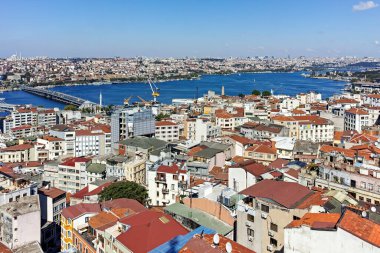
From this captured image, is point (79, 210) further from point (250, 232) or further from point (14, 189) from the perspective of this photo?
point (250, 232)

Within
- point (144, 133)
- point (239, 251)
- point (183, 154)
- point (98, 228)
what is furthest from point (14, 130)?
point (239, 251)

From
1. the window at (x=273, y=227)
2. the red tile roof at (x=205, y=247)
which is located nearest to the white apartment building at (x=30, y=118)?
the window at (x=273, y=227)

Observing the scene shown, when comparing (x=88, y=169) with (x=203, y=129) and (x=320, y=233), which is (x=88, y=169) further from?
(x=320, y=233)

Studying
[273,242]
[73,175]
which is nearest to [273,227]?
[273,242]

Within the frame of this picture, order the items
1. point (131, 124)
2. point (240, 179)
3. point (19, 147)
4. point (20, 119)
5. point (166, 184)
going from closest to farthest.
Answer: point (240, 179)
point (166, 184)
point (19, 147)
point (131, 124)
point (20, 119)

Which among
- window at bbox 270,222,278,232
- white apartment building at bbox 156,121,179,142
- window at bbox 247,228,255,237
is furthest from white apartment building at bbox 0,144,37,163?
window at bbox 270,222,278,232

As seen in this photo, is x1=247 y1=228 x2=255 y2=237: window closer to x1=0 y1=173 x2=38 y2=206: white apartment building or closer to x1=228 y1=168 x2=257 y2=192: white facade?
x1=228 y1=168 x2=257 y2=192: white facade

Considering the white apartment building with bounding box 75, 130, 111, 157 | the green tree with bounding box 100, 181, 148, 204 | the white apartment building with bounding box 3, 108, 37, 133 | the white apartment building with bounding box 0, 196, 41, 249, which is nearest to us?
the white apartment building with bounding box 0, 196, 41, 249
